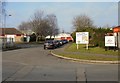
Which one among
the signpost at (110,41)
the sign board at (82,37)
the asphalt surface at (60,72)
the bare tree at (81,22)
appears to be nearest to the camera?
the asphalt surface at (60,72)

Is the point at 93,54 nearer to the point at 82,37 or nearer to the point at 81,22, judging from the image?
the point at 82,37

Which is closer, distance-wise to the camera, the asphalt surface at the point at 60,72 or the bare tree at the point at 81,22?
the asphalt surface at the point at 60,72

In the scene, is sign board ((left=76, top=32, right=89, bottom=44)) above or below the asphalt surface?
above

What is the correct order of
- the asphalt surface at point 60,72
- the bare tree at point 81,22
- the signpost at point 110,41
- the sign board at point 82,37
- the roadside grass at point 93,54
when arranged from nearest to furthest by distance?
the asphalt surface at point 60,72, the roadside grass at point 93,54, the signpost at point 110,41, the sign board at point 82,37, the bare tree at point 81,22

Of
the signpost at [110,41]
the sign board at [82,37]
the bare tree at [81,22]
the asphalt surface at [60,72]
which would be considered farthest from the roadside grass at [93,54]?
the bare tree at [81,22]

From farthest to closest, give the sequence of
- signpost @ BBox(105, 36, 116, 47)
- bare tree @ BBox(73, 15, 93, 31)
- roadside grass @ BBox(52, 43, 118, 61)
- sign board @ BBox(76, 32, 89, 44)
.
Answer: bare tree @ BBox(73, 15, 93, 31) → sign board @ BBox(76, 32, 89, 44) → signpost @ BBox(105, 36, 116, 47) → roadside grass @ BBox(52, 43, 118, 61)

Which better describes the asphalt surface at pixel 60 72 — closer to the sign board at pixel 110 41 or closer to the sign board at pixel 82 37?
the sign board at pixel 110 41

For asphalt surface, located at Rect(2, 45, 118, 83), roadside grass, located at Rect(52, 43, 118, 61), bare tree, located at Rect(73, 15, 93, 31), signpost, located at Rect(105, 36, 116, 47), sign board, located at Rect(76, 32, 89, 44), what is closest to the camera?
asphalt surface, located at Rect(2, 45, 118, 83)

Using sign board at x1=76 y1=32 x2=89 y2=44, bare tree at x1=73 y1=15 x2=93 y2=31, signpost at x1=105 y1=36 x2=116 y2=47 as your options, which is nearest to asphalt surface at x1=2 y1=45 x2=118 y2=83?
signpost at x1=105 y1=36 x2=116 y2=47

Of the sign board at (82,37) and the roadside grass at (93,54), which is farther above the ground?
the sign board at (82,37)

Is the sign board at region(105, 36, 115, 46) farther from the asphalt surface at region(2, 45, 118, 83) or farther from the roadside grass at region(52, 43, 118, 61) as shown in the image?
the asphalt surface at region(2, 45, 118, 83)

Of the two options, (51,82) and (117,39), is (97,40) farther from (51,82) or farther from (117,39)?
(51,82)

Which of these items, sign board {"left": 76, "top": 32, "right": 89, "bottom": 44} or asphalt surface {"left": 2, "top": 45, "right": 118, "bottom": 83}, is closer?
asphalt surface {"left": 2, "top": 45, "right": 118, "bottom": 83}

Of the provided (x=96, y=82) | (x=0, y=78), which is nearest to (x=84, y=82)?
(x=96, y=82)
